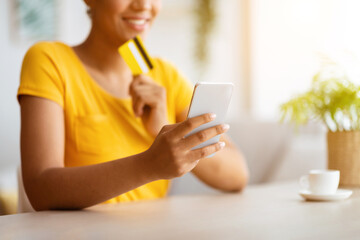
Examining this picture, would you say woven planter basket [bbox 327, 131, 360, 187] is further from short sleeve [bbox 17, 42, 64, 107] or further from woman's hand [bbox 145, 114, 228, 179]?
short sleeve [bbox 17, 42, 64, 107]

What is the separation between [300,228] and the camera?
70cm

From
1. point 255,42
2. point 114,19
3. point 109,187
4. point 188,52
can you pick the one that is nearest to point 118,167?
point 109,187

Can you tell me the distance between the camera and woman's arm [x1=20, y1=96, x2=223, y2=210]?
0.77m

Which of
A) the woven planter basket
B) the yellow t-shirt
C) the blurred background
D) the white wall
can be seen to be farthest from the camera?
the white wall

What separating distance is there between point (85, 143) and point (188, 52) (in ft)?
9.13

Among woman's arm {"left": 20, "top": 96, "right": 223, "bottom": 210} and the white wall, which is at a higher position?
the white wall

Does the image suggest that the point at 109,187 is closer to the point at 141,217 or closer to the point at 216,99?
Answer: the point at 141,217

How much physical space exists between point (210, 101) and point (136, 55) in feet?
1.45

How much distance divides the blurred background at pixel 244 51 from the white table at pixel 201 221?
1.24 m

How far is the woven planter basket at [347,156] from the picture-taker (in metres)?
1.20

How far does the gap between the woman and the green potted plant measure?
24cm

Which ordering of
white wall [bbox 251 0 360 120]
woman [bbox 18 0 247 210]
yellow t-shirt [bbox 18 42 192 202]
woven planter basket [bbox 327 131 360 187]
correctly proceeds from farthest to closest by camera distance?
white wall [bbox 251 0 360 120] < woven planter basket [bbox 327 131 360 187] < yellow t-shirt [bbox 18 42 192 202] < woman [bbox 18 0 247 210]

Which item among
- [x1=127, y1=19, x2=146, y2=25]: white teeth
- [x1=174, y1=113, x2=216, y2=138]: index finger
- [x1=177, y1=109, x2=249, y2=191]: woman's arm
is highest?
[x1=127, y1=19, x2=146, y2=25]: white teeth

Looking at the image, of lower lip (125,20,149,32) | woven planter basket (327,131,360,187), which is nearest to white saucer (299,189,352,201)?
woven planter basket (327,131,360,187)
